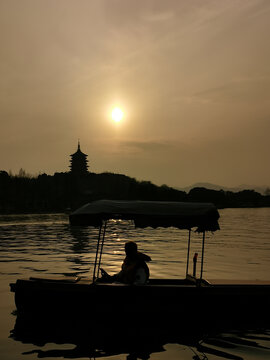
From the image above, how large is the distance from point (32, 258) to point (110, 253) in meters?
A: 5.43

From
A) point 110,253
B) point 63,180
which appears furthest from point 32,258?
point 63,180

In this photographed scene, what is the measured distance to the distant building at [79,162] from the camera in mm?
162750

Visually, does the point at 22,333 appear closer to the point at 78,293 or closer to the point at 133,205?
the point at 78,293

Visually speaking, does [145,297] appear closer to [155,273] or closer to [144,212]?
[144,212]

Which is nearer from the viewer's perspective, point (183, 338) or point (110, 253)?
point (183, 338)

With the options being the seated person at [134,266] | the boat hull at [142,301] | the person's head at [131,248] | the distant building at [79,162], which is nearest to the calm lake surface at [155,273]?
the boat hull at [142,301]

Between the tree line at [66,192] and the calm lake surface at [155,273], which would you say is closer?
the calm lake surface at [155,273]

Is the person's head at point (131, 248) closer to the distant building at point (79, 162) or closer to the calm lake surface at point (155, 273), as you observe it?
the calm lake surface at point (155, 273)

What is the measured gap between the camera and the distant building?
534ft

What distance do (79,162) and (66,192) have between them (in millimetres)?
30326

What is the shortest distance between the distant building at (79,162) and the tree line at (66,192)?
4.03 meters

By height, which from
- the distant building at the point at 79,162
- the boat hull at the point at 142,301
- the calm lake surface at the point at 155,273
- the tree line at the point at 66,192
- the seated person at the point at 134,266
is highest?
the distant building at the point at 79,162

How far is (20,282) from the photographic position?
34.8ft

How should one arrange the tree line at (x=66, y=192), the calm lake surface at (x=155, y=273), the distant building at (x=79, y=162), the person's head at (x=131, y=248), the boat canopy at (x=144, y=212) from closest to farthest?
1. the calm lake surface at (x=155, y=273)
2. the person's head at (x=131, y=248)
3. the boat canopy at (x=144, y=212)
4. the tree line at (x=66, y=192)
5. the distant building at (x=79, y=162)
